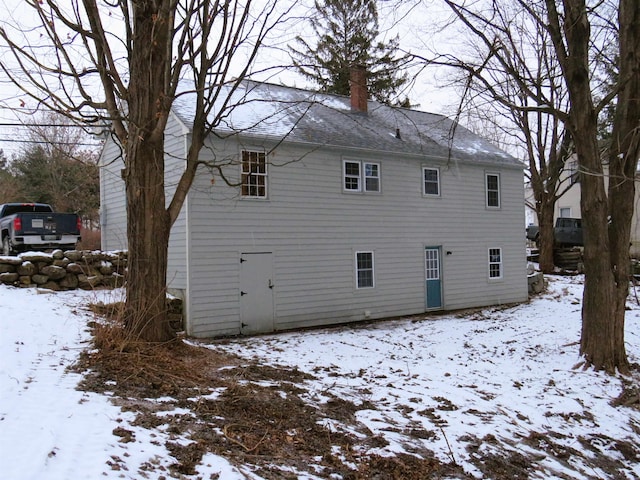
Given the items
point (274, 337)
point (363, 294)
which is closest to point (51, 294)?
point (274, 337)

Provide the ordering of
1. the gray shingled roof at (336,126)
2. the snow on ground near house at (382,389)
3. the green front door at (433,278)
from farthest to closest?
the green front door at (433,278) → the gray shingled roof at (336,126) → the snow on ground near house at (382,389)

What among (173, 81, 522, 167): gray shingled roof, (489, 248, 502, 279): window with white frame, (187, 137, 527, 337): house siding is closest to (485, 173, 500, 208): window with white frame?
(187, 137, 527, 337): house siding

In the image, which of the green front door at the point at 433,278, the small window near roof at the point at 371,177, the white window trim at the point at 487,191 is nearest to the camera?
the small window near roof at the point at 371,177

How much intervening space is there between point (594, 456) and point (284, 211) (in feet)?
29.0

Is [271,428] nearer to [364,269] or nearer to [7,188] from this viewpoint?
[364,269]

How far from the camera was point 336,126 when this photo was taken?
15.1 metres

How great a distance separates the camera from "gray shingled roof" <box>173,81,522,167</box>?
12817 mm

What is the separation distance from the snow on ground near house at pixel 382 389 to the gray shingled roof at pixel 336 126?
4.91 meters

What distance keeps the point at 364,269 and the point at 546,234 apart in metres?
11.6

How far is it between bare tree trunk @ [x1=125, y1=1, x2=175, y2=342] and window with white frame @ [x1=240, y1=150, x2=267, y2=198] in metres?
4.97

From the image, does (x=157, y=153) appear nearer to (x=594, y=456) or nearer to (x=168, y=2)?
(x=168, y=2)

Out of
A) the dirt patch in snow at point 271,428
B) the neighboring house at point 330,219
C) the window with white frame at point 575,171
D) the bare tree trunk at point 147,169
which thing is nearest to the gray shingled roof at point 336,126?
the neighboring house at point 330,219

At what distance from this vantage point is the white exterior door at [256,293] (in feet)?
40.1

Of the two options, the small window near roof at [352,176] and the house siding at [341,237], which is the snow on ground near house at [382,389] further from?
the small window near roof at [352,176]
